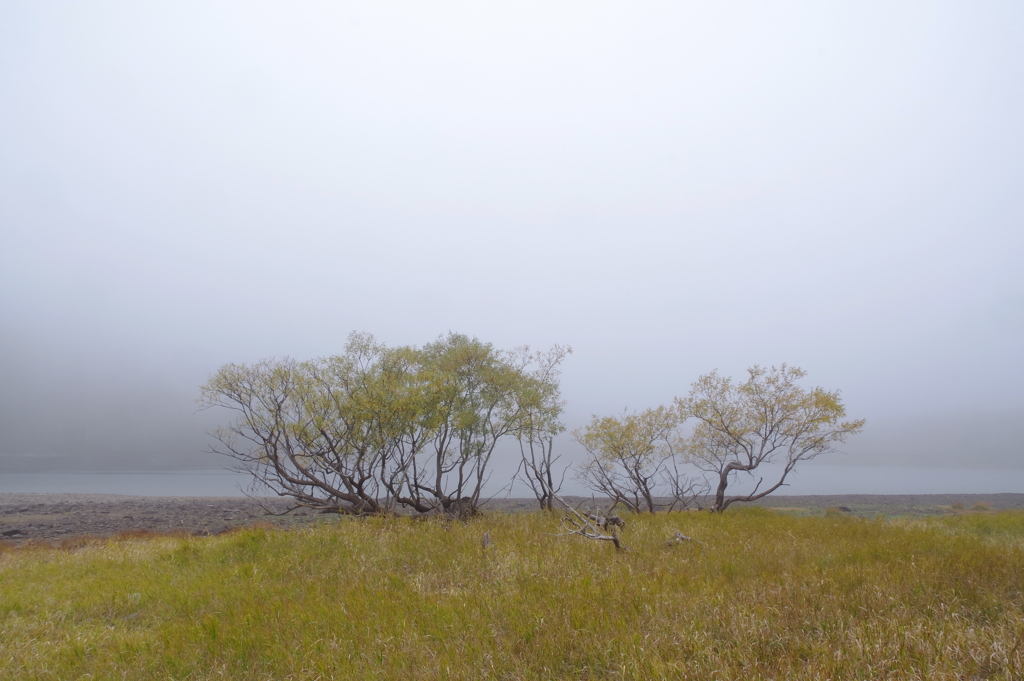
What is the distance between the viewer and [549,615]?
7078mm

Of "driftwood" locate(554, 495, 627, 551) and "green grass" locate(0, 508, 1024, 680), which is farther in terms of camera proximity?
"driftwood" locate(554, 495, 627, 551)

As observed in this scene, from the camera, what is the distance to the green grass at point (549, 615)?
5488mm

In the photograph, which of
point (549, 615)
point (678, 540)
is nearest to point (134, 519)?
point (678, 540)

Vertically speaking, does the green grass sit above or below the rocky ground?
above

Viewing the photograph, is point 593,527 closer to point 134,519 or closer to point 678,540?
point 678,540

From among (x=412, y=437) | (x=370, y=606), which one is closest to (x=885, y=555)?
(x=370, y=606)

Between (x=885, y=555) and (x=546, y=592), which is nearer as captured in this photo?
(x=546, y=592)

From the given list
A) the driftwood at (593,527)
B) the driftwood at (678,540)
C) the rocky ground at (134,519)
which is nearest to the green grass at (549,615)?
the driftwood at (678,540)

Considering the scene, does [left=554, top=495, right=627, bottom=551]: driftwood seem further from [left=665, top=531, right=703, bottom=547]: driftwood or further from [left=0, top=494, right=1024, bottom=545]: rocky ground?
[left=0, top=494, right=1024, bottom=545]: rocky ground

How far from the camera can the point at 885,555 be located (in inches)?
417

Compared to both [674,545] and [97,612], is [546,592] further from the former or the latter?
[97,612]

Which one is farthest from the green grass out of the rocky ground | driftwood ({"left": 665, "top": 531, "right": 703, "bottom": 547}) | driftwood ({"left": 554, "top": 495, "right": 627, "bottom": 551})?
the rocky ground

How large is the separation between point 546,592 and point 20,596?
13.2m

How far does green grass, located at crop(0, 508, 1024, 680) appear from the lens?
549cm
